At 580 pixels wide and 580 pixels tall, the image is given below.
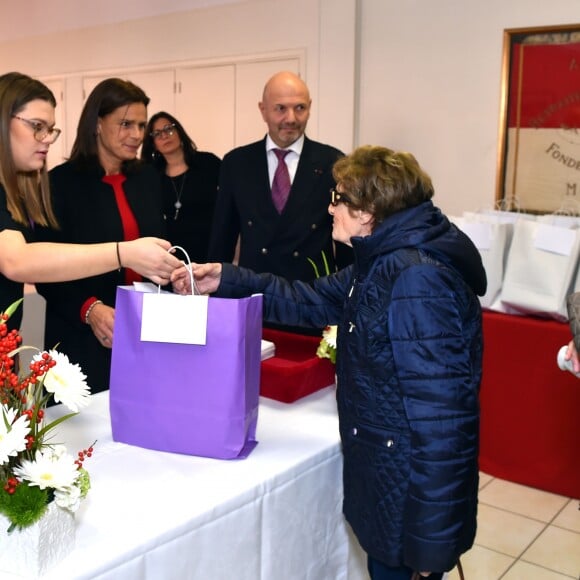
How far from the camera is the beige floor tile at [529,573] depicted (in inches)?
105

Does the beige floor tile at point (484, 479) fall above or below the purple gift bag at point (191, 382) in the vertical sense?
below

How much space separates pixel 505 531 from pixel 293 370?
1.55 meters

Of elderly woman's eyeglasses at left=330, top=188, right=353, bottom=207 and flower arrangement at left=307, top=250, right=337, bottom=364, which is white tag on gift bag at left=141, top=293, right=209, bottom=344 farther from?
flower arrangement at left=307, top=250, right=337, bottom=364

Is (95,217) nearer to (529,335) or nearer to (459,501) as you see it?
(459,501)

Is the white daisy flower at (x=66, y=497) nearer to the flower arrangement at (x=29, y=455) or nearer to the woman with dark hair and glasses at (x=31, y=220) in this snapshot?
the flower arrangement at (x=29, y=455)

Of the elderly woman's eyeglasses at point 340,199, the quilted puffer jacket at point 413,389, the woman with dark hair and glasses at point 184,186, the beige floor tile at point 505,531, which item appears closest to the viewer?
the quilted puffer jacket at point 413,389

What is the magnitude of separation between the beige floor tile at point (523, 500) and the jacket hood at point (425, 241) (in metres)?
1.93

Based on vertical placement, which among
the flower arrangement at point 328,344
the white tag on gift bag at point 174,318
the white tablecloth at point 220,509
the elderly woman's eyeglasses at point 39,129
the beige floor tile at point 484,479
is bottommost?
the beige floor tile at point 484,479

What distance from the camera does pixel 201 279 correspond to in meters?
1.87

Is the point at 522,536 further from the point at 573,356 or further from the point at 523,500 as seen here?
the point at 573,356

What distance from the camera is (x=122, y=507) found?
1.38 meters

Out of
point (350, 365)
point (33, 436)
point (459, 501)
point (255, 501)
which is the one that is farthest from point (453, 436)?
point (33, 436)

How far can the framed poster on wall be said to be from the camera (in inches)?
146

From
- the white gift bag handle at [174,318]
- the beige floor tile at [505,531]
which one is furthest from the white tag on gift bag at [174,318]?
Answer: the beige floor tile at [505,531]
